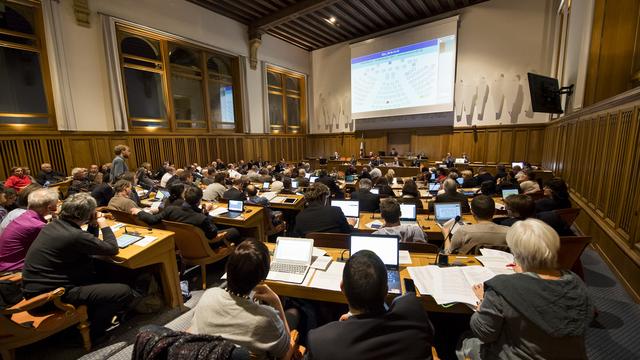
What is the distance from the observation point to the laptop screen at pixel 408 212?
3.87 m

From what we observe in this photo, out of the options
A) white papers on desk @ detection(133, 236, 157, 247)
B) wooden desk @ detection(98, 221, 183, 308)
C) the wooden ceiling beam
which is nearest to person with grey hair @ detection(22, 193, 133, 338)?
wooden desk @ detection(98, 221, 183, 308)

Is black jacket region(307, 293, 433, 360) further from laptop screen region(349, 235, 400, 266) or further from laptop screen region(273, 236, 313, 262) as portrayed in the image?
laptop screen region(273, 236, 313, 262)

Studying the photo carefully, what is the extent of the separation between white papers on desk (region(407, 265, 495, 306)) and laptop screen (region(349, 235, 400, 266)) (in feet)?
0.55

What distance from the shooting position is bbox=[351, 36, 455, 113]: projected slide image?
37.8 ft

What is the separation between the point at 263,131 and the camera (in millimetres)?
13461

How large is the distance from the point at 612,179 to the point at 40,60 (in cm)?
1229

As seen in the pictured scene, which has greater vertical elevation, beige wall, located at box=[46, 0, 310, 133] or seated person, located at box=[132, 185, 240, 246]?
beige wall, located at box=[46, 0, 310, 133]

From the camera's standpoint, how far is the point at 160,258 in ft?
9.80

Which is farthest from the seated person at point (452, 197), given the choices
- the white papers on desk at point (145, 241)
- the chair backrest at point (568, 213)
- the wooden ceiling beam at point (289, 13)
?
the wooden ceiling beam at point (289, 13)

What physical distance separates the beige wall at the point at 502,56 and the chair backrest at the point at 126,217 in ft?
40.8

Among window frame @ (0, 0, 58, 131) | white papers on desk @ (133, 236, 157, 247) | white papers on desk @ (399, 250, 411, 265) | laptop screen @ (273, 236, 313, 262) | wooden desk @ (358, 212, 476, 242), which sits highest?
window frame @ (0, 0, 58, 131)

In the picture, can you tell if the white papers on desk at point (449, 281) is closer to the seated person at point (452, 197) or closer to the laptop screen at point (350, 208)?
the laptop screen at point (350, 208)

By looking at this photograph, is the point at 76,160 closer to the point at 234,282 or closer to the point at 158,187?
the point at 158,187

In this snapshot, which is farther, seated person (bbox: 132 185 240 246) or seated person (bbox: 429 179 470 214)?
seated person (bbox: 429 179 470 214)
